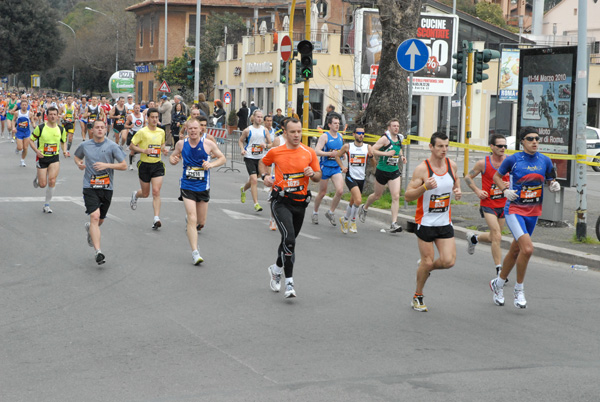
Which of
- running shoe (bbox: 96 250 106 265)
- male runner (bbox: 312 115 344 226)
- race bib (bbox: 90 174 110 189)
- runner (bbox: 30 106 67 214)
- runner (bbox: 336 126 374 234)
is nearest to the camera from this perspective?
running shoe (bbox: 96 250 106 265)

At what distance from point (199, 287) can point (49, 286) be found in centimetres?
157

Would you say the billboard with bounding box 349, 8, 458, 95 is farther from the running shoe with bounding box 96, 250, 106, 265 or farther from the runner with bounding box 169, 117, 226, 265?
the running shoe with bounding box 96, 250, 106, 265

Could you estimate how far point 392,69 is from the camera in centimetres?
1798

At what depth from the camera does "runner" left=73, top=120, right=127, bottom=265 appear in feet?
35.1

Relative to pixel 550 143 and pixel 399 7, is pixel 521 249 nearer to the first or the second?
pixel 550 143

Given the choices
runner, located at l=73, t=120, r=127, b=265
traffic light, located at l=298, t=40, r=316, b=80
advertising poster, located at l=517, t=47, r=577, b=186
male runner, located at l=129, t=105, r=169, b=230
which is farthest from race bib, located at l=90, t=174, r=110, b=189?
traffic light, located at l=298, t=40, r=316, b=80

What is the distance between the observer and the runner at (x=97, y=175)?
35.1 feet

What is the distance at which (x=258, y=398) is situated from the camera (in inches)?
220

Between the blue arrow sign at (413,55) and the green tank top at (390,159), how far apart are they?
2.27 m

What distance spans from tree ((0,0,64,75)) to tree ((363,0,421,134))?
60502mm

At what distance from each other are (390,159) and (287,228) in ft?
17.8

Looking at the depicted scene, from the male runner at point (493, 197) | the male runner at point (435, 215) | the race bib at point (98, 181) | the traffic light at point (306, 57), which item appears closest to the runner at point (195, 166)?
the race bib at point (98, 181)

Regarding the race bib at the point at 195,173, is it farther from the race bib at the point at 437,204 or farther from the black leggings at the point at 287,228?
the race bib at the point at 437,204

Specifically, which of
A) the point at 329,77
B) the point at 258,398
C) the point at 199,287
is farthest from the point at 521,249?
the point at 329,77
